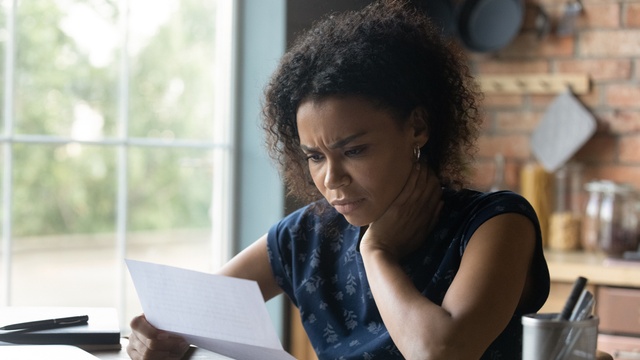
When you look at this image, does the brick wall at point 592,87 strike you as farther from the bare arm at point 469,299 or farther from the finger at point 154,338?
the finger at point 154,338

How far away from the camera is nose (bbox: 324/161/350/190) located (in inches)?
59.4

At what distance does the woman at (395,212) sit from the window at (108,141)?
3.54ft

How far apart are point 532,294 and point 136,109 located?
4848mm

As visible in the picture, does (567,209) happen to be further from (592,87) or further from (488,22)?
(488,22)

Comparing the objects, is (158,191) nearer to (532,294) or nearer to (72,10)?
(72,10)

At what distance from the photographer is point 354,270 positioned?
1.70m

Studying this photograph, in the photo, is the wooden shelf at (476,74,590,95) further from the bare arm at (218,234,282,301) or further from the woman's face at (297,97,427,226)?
the woman's face at (297,97,427,226)

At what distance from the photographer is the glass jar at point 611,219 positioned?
309 centimetres

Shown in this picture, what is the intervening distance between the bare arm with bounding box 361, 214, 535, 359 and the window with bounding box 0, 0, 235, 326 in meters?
1.37

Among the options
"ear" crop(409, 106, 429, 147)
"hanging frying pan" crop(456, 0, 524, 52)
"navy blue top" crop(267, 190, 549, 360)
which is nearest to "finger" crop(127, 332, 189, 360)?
"navy blue top" crop(267, 190, 549, 360)

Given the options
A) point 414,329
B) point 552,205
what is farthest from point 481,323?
point 552,205

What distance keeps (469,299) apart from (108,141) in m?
1.57

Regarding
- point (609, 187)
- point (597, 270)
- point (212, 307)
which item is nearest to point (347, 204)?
point (212, 307)

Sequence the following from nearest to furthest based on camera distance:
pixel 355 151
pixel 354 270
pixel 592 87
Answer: pixel 355 151, pixel 354 270, pixel 592 87
